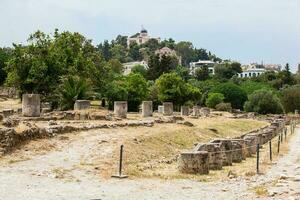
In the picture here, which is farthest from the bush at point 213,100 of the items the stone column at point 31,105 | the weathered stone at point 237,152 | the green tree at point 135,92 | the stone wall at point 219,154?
the weathered stone at point 237,152

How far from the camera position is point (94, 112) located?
34750 mm

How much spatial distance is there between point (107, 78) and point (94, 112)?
1156 inches

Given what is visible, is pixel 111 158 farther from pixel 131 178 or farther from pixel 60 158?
pixel 131 178

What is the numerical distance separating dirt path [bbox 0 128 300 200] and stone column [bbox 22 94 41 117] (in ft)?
46.3

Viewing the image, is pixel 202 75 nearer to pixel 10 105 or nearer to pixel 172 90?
pixel 172 90

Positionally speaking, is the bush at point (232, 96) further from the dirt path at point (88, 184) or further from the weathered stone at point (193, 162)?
the weathered stone at point (193, 162)

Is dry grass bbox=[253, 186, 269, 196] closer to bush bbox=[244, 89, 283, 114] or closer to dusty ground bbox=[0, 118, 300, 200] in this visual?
dusty ground bbox=[0, 118, 300, 200]

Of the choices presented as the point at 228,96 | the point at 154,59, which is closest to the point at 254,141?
the point at 228,96

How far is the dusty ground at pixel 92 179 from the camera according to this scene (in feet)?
44.7

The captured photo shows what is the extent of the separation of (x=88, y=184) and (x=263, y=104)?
82.5m

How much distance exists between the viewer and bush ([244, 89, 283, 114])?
94312mm

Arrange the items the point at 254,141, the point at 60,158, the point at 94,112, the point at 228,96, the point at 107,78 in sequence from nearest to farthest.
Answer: the point at 60,158 < the point at 254,141 < the point at 94,112 < the point at 107,78 < the point at 228,96

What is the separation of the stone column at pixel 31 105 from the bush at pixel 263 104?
214ft

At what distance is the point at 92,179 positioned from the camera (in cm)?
1569
